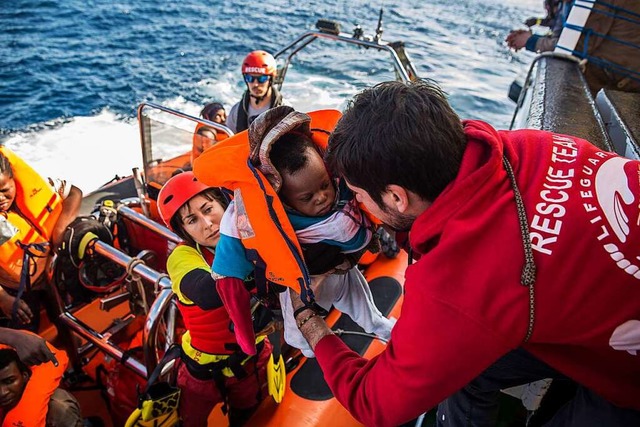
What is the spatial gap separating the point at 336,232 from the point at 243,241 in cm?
29

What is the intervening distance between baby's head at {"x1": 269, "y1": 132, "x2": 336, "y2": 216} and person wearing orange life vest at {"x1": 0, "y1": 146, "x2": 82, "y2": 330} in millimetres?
2156

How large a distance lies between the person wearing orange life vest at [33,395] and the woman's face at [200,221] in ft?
3.44

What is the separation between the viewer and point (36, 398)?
2.07 m

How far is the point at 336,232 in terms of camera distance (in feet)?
4.54

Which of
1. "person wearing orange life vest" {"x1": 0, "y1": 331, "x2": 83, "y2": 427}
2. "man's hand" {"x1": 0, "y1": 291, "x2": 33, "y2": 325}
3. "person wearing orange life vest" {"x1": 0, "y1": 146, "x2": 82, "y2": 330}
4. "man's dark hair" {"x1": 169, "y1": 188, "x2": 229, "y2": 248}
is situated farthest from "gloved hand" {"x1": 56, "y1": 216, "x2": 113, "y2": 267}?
"man's dark hair" {"x1": 169, "y1": 188, "x2": 229, "y2": 248}

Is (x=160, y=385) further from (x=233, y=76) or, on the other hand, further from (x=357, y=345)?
(x=233, y=76)

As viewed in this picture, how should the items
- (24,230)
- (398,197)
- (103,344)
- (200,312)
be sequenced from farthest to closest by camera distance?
(24,230)
(103,344)
(200,312)
(398,197)

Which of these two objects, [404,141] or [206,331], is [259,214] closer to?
[404,141]

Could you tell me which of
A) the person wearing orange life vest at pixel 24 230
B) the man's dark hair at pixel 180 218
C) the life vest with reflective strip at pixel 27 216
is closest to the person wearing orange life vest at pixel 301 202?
the man's dark hair at pixel 180 218

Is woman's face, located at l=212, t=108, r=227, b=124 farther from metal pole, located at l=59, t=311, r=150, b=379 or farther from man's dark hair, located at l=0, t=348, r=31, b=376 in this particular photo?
man's dark hair, located at l=0, t=348, r=31, b=376

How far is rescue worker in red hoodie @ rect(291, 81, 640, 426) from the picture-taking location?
867 millimetres

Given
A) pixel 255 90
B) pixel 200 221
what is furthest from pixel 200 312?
pixel 255 90

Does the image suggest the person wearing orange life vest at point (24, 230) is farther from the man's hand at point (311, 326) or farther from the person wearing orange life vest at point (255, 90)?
the man's hand at point (311, 326)

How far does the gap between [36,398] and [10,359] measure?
0.23m
